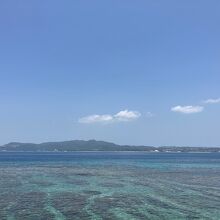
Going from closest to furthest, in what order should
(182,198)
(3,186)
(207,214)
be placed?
(207,214) < (182,198) < (3,186)

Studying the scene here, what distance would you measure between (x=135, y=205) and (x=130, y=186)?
15942 millimetres

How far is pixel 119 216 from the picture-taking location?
29.2 meters

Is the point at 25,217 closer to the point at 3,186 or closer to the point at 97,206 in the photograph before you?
the point at 97,206

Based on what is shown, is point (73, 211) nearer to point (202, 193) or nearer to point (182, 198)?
point (182, 198)

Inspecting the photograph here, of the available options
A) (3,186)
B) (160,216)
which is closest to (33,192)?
(3,186)

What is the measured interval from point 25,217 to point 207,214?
13615 mm

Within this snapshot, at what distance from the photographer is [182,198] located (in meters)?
39.2

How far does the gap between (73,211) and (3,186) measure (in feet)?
64.4

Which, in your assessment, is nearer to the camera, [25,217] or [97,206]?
[25,217]

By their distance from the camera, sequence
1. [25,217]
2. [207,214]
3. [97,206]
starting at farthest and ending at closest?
1. [97,206]
2. [207,214]
3. [25,217]

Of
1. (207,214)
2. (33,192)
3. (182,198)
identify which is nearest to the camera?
(207,214)

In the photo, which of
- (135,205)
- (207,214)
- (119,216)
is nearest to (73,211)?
(119,216)

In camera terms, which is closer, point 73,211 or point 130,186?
point 73,211

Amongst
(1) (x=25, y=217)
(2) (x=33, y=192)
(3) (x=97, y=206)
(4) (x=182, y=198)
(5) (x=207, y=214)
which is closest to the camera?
(1) (x=25, y=217)
